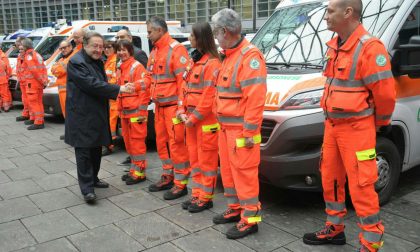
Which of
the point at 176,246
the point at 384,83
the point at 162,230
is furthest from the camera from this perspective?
the point at 162,230

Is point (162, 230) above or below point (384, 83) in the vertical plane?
below

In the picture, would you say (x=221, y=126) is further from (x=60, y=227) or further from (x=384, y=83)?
(x=60, y=227)

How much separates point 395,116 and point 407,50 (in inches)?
25.7

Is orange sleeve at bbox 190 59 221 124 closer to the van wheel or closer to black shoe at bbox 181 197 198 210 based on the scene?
black shoe at bbox 181 197 198 210

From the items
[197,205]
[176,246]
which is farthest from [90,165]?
[176,246]

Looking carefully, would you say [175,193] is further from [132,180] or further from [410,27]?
[410,27]

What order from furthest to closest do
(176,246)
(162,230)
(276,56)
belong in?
(276,56)
(162,230)
(176,246)

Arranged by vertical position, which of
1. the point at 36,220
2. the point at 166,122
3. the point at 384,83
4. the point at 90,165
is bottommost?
the point at 36,220

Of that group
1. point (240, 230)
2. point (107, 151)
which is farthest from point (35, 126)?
point (240, 230)

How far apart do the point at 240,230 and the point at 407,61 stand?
2.10 m

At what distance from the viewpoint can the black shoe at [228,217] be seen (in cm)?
418

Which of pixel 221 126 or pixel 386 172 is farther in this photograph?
pixel 386 172

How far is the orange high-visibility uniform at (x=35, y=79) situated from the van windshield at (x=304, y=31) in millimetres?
5524

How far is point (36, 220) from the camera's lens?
4.36 metres
